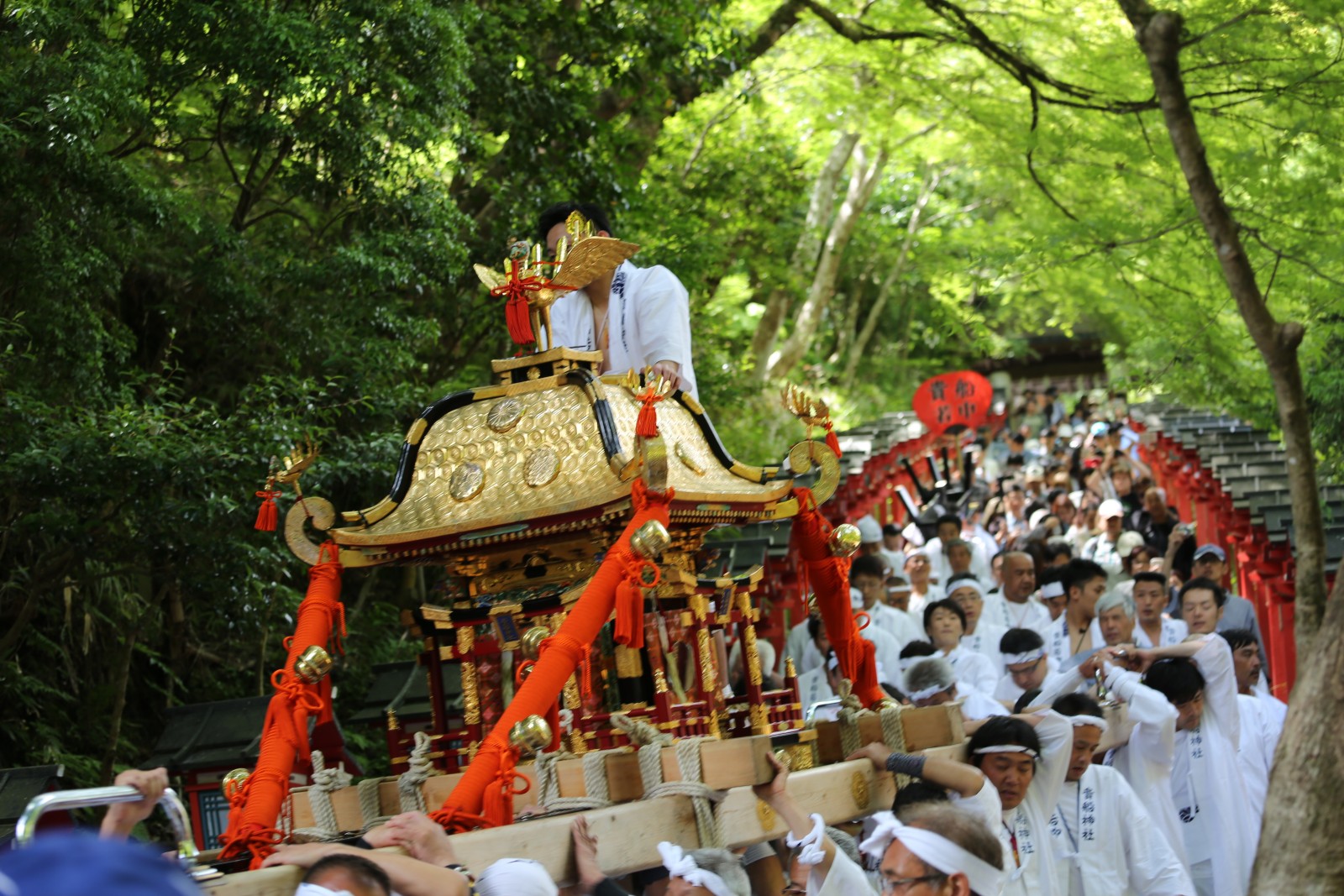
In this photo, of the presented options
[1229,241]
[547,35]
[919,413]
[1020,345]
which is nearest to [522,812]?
[1229,241]

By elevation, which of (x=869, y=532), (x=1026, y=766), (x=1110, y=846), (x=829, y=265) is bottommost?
(x=1110, y=846)

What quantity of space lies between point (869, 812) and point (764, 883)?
0.54 metres

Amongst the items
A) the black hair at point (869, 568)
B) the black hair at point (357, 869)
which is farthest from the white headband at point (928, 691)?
the black hair at point (357, 869)

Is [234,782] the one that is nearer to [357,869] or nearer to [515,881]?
[515,881]

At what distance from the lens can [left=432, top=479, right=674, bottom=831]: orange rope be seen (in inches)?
178

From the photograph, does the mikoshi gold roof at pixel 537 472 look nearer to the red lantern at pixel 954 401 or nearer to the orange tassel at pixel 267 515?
the orange tassel at pixel 267 515

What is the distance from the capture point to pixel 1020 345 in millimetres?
30578

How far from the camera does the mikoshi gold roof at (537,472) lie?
539 centimetres

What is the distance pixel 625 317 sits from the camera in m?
6.38

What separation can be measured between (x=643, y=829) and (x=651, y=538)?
3.10 ft

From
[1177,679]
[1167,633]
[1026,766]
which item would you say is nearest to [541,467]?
[1026,766]

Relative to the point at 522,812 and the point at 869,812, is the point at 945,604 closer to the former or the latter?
the point at 869,812

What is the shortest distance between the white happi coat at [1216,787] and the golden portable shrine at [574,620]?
2.00 meters

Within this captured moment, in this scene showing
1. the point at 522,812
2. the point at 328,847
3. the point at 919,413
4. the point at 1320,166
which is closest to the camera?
the point at 328,847
